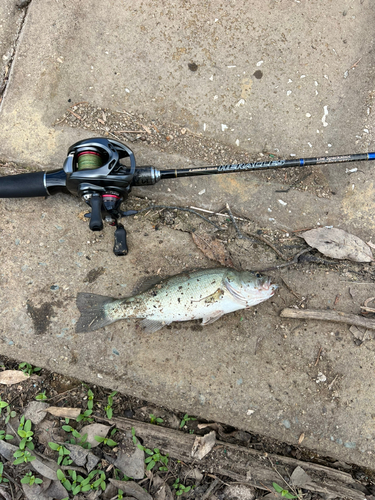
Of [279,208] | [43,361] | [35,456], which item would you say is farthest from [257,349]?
[35,456]

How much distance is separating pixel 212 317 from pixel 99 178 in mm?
1643

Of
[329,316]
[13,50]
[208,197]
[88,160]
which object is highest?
[13,50]

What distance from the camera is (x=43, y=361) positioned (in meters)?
3.04

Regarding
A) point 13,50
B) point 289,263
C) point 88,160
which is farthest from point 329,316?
point 13,50

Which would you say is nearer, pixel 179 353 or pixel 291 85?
pixel 179 353

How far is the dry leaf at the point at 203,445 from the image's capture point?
115 inches

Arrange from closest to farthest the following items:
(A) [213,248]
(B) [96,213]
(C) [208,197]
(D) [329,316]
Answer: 1. (B) [96,213]
2. (D) [329,316]
3. (A) [213,248]
4. (C) [208,197]

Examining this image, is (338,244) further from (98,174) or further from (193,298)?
(98,174)

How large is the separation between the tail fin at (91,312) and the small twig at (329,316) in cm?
178

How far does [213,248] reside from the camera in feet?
10.5

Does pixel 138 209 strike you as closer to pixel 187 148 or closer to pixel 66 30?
pixel 187 148

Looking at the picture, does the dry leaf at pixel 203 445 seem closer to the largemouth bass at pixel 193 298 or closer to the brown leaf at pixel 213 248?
the largemouth bass at pixel 193 298

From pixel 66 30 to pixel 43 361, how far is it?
11.7ft

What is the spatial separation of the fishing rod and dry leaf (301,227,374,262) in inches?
29.9
